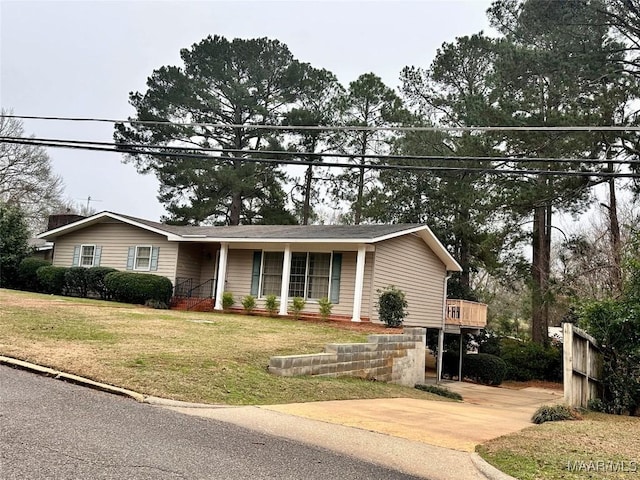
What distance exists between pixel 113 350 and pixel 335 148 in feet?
90.6

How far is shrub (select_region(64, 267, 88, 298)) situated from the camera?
22531mm

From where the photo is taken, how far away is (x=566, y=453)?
6.06 m

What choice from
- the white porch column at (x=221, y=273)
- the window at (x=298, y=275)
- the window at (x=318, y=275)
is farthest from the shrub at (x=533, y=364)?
the white porch column at (x=221, y=273)

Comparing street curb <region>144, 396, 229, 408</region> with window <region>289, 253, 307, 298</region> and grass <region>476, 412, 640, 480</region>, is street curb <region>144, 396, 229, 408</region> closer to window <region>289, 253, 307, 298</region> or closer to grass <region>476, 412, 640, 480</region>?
grass <region>476, 412, 640, 480</region>

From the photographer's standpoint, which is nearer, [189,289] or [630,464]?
[630,464]

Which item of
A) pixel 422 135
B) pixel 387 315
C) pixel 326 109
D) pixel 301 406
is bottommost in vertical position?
pixel 301 406

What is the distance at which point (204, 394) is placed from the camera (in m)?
7.96

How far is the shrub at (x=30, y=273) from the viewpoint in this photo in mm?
24312

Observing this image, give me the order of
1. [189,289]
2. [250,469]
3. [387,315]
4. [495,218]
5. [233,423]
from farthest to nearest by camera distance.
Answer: [495,218], [189,289], [387,315], [233,423], [250,469]

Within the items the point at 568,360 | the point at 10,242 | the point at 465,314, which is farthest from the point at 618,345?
the point at 10,242

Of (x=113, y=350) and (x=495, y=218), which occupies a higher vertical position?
(x=495, y=218)

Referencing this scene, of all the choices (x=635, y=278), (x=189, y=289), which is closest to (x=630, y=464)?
(x=635, y=278)

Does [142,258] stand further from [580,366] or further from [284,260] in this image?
[580,366]

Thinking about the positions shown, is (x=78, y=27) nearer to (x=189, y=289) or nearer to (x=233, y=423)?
(x=233, y=423)
